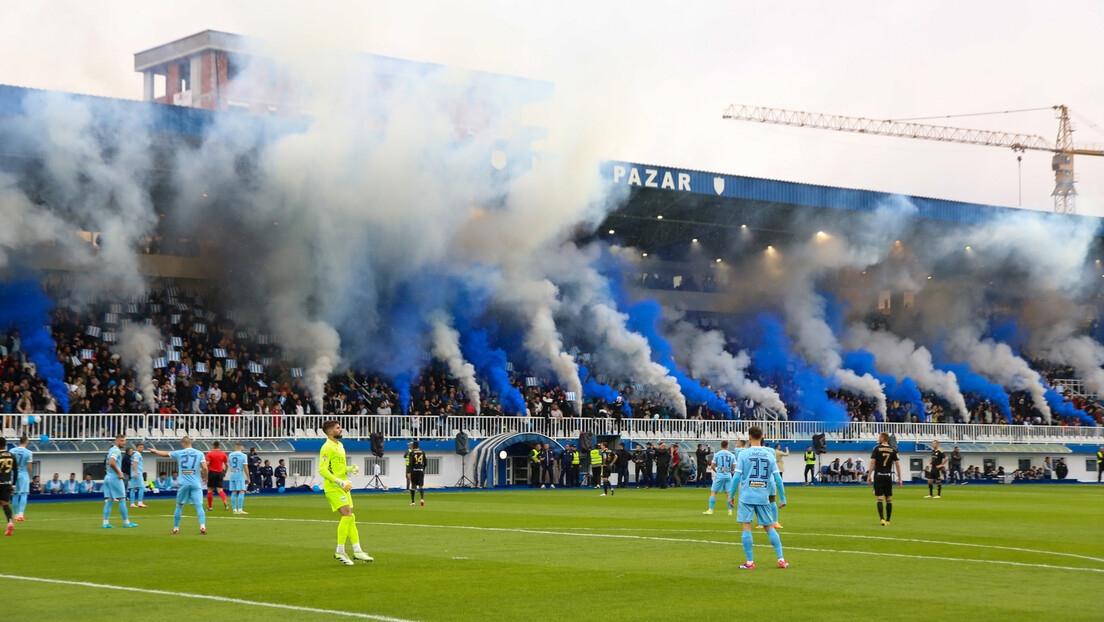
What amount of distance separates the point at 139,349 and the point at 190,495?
27389 millimetres

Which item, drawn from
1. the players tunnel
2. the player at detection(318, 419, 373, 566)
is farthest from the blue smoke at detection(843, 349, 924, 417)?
the player at detection(318, 419, 373, 566)

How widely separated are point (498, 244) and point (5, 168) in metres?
21.6

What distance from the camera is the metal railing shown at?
40969 mm

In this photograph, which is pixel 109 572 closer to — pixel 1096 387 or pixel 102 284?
pixel 102 284

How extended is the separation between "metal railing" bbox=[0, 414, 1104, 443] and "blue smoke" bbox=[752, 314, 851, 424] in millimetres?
4382

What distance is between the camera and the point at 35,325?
4716cm

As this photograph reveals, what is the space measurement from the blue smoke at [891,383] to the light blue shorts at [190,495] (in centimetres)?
5252

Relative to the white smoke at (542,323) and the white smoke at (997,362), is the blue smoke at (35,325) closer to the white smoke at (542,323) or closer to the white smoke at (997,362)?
the white smoke at (542,323)

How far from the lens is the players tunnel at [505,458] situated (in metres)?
48.0

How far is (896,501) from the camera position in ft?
117

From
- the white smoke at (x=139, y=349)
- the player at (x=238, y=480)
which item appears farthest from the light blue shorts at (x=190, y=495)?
the white smoke at (x=139, y=349)

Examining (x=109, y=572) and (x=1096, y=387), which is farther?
(x=1096, y=387)

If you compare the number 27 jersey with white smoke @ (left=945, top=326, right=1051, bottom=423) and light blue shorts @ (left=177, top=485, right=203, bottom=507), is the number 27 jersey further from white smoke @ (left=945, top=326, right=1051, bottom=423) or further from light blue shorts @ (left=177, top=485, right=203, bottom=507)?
white smoke @ (left=945, top=326, right=1051, bottom=423)

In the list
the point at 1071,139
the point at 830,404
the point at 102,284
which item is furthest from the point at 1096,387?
the point at 1071,139
